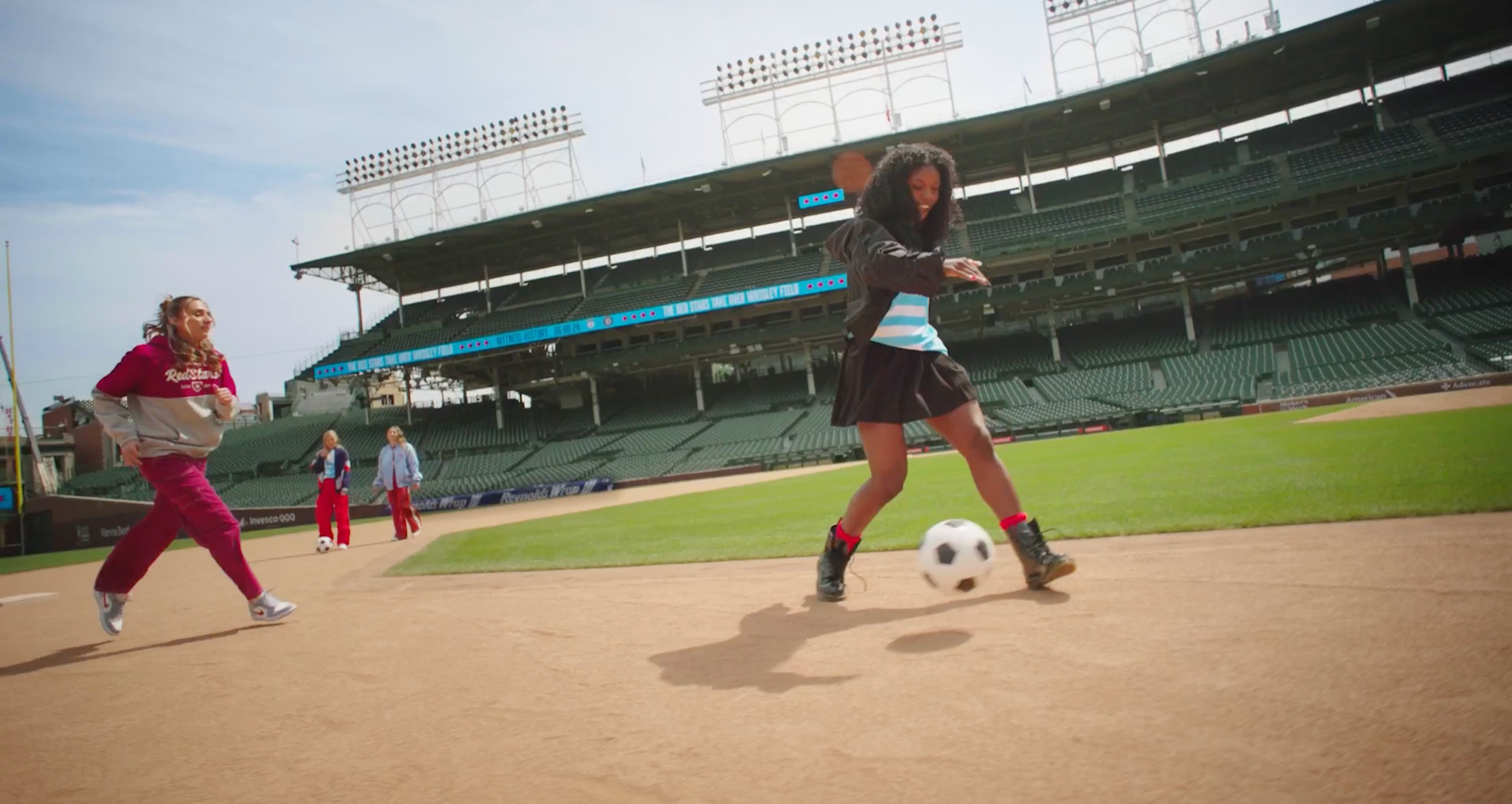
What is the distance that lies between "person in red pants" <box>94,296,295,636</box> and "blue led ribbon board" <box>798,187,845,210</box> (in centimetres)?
3845

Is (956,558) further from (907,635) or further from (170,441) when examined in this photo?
(170,441)

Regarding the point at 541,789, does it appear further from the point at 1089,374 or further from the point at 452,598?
the point at 1089,374

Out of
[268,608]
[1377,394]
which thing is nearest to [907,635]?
[268,608]

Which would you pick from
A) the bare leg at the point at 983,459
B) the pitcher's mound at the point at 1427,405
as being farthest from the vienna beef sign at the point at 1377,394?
the bare leg at the point at 983,459

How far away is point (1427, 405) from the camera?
15.6 meters

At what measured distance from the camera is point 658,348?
135ft

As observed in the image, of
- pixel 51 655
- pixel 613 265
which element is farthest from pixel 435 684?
pixel 613 265

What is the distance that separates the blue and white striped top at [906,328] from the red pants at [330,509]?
1136cm

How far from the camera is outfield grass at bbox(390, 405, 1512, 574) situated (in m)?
4.86

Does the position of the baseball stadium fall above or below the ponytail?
below

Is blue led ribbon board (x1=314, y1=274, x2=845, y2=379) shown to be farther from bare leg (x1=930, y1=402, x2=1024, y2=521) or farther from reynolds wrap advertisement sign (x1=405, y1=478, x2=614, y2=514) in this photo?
bare leg (x1=930, y1=402, x2=1024, y2=521)

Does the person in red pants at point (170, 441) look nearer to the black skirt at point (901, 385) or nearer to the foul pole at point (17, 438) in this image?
the black skirt at point (901, 385)

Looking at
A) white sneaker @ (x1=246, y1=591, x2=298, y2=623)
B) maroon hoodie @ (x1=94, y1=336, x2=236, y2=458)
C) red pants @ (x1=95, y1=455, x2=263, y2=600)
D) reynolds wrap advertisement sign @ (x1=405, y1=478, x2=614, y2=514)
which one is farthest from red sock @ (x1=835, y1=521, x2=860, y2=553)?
reynolds wrap advertisement sign @ (x1=405, y1=478, x2=614, y2=514)

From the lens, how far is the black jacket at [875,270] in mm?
3398
